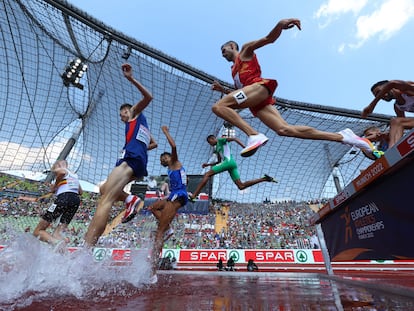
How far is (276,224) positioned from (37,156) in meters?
21.0

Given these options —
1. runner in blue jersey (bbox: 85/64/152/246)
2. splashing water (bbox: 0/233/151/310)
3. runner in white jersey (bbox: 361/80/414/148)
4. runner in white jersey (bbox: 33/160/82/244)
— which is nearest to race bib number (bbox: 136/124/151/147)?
runner in blue jersey (bbox: 85/64/152/246)

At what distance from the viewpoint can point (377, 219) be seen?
7.27 ft

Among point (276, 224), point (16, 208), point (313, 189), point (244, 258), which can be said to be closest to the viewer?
point (244, 258)

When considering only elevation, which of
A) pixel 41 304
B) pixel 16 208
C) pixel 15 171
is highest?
pixel 15 171

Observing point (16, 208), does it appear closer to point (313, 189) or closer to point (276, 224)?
point (276, 224)

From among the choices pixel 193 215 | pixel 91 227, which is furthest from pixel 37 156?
pixel 91 227

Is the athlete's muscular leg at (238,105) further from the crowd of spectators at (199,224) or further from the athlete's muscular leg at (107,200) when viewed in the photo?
the crowd of spectators at (199,224)

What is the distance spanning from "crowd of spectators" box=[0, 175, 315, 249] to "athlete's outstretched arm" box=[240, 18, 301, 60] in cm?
1438

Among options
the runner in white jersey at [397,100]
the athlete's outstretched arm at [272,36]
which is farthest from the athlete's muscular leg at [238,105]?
the runner in white jersey at [397,100]

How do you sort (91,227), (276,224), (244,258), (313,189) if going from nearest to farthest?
(91,227), (244,258), (276,224), (313,189)

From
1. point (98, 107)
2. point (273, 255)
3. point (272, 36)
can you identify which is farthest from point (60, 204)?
point (98, 107)

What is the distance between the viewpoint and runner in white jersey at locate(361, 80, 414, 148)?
3.23 meters

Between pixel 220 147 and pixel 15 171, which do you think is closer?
pixel 220 147

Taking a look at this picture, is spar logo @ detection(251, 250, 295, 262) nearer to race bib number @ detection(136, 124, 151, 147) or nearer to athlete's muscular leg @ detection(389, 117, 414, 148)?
athlete's muscular leg @ detection(389, 117, 414, 148)
